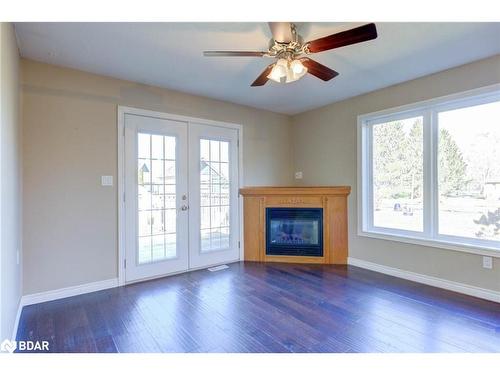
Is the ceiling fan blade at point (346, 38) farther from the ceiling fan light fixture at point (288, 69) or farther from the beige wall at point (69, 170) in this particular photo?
the beige wall at point (69, 170)

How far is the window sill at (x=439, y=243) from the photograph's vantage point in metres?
2.70

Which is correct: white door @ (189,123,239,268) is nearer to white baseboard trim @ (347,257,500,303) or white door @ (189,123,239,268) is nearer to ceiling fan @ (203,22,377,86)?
ceiling fan @ (203,22,377,86)

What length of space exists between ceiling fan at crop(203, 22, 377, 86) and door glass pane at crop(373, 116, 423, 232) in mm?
1693

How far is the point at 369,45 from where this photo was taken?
96.0 inches

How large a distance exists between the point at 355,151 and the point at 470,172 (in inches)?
54.1

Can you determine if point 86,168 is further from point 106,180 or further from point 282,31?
point 282,31

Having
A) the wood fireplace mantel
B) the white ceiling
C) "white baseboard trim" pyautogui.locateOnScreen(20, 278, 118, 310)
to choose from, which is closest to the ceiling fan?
the white ceiling

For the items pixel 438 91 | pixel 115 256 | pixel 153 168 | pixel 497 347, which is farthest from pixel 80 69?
pixel 497 347

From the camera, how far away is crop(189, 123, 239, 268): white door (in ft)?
12.4

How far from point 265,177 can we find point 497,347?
336 cm

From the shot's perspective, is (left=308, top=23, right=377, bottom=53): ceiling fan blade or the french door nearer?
(left=308, top=23, right=377, bottom=53): ceiling fan blade

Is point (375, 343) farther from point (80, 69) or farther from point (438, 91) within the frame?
point (80, 69)
